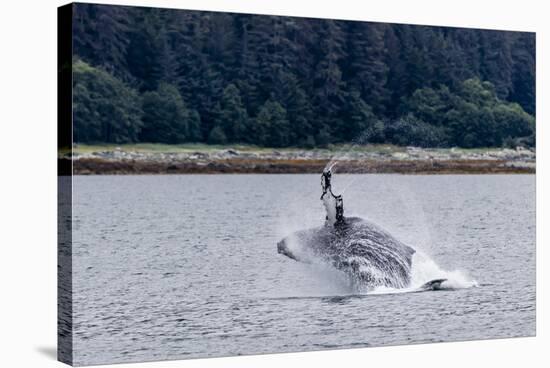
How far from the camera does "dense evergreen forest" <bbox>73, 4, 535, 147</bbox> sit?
720 inches

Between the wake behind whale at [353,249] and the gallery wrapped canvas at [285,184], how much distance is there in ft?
0.09

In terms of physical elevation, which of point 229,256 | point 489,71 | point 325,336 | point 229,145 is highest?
point 489,71

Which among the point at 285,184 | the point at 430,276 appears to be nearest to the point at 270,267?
the point at 285,184

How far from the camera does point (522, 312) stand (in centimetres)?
2098

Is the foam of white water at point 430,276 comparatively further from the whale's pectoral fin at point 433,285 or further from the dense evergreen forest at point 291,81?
the dense evergreen forest at point 291,81

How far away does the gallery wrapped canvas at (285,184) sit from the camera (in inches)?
703

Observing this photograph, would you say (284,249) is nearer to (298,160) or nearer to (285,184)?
(285,184)

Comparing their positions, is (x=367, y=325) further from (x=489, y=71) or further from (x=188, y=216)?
(x=489, y=71)

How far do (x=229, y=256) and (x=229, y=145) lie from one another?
175 cm

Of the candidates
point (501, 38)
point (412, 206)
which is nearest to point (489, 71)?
point (501, 38)

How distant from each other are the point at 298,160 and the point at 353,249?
1.70m

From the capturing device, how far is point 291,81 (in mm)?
19641

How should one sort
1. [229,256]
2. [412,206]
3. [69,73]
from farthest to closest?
[412,206], [229,256], [69,73]

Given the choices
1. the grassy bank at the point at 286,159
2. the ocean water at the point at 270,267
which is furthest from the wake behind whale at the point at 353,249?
the grassy bank at the point at 286,159
